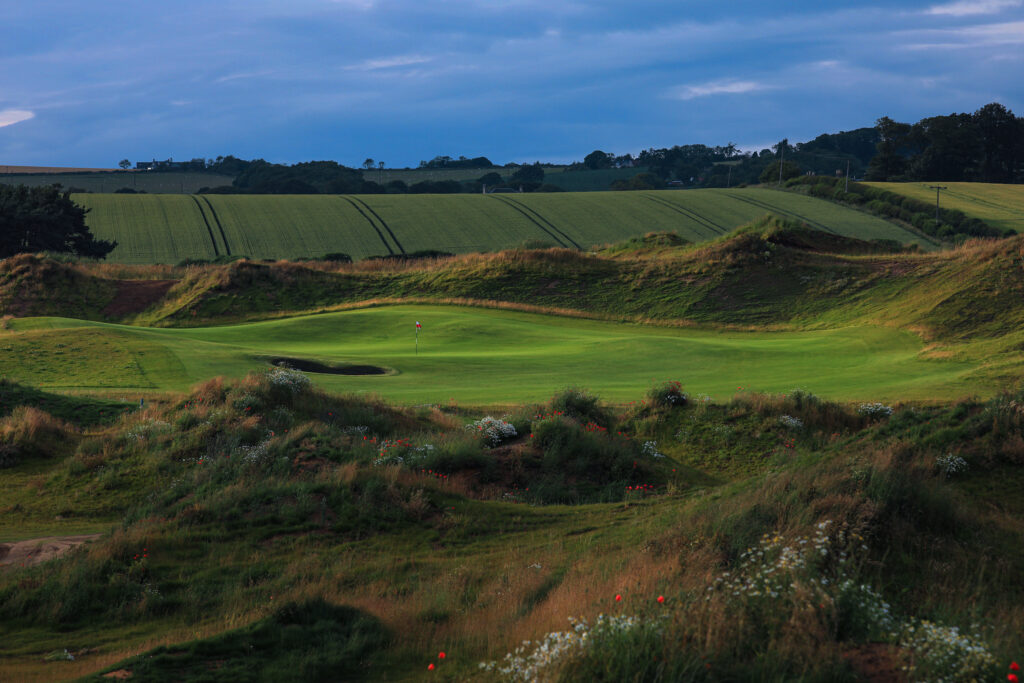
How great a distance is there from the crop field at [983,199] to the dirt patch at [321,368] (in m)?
65.8

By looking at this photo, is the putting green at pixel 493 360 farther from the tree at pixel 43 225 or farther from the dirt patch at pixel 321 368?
the tree at pixel 43 225

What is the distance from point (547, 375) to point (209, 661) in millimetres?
21561

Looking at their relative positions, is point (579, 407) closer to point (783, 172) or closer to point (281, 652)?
point (281, 652)

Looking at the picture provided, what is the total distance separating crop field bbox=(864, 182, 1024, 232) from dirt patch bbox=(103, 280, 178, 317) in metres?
67.3

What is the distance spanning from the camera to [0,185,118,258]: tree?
64438 mm

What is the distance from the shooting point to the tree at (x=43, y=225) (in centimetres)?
6444

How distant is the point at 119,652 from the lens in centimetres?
823

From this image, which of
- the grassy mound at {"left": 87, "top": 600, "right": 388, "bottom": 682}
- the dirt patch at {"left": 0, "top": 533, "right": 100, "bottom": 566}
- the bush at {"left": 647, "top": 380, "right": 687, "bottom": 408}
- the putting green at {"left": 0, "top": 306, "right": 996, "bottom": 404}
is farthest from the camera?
the putting green at {"left": 0, "top": 306, "right": 996, "bottom": 404}

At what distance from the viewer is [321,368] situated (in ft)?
94.8

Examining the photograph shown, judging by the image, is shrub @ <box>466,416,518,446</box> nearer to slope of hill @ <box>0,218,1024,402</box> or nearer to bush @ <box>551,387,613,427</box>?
bush @ <box>551,387,613,427</box>

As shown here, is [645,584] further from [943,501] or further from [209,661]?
[209,661]

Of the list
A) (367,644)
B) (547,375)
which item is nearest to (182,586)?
(367,644)

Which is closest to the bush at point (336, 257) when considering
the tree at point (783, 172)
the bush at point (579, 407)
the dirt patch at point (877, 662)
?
the bush at point (579, 407)

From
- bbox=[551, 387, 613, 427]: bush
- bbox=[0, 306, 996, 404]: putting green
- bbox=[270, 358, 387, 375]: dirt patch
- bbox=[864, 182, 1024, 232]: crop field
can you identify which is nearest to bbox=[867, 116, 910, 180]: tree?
bbox=[864, 182, 1024, 232]: crop field
